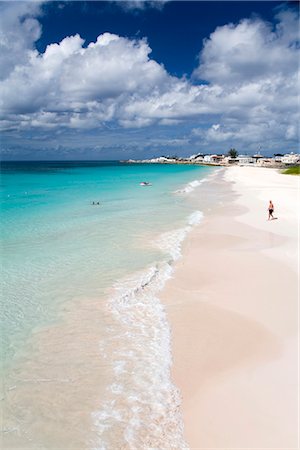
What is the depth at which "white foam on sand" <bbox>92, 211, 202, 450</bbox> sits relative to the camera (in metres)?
5.80

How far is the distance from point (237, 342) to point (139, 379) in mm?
2546

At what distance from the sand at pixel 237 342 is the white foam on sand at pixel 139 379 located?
0.25 meters

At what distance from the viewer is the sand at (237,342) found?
590 cm

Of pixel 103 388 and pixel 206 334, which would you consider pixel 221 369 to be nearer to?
pixel 206 334

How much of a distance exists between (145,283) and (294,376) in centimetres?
593

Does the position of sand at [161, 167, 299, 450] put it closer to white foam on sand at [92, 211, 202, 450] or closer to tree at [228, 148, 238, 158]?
white foam on sand at [92, 211, 202, 450]

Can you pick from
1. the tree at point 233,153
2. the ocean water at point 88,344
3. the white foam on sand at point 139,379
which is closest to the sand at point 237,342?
the white foam on sand at point 139,379

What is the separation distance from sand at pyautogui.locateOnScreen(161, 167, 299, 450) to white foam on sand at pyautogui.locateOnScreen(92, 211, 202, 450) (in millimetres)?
252

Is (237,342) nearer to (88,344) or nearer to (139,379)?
(139,379)

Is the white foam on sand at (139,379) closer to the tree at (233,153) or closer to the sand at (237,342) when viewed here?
the sand at (237,342)

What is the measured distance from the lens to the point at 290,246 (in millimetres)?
16141

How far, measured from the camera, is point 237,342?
8.44m

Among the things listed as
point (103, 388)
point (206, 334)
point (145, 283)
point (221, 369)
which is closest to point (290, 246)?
point (145, 283)

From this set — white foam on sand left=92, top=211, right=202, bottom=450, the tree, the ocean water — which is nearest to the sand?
white foam on sand left=92, top=211, right=202, bottom=450
